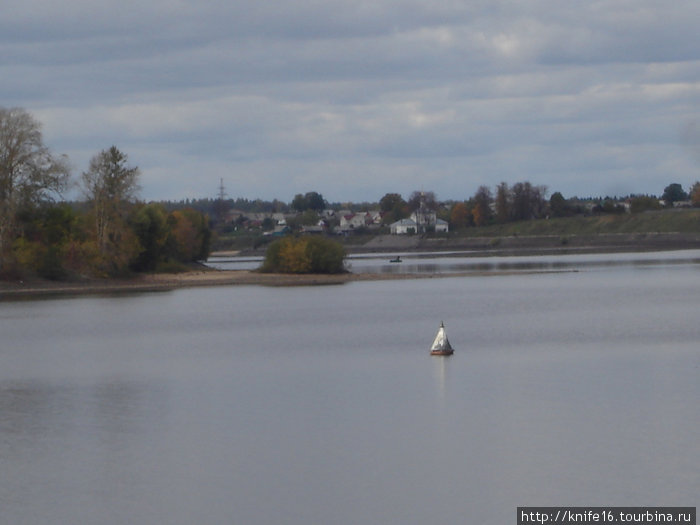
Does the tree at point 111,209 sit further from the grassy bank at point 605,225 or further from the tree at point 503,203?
the tree at point 503,203

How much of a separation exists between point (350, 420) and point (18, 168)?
52.0 meters

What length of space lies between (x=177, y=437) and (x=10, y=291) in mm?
51452

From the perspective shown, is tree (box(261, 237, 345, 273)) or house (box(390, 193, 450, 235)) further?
house (box(390, 193, 450, 235))

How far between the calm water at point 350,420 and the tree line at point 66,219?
2811cm

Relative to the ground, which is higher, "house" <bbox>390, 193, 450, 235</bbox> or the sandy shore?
"house" <bbox>390, 193, 450, 235</bbox>

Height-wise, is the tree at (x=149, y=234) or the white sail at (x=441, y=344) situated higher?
the tree at (x=149, y=234)

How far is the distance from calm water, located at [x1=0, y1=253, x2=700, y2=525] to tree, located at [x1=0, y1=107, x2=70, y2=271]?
1087 inches

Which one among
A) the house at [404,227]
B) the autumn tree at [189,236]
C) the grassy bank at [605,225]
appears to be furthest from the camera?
the house at [404,227]

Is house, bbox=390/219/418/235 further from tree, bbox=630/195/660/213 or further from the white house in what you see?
tree, bbox=630/195/660/213

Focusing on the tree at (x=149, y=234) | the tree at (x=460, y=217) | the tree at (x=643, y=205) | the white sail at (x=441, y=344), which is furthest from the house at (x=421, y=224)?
the white sail at (x=441, y=344)

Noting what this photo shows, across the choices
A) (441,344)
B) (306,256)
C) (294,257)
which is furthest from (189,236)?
(441,344)

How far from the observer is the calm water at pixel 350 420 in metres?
15.1

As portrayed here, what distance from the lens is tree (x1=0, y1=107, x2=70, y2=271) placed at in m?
66.9

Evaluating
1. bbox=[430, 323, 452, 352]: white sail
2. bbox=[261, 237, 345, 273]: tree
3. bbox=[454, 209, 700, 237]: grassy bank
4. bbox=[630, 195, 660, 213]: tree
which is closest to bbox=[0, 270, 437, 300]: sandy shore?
bbox=[261, 237, 345, 273]: tree
